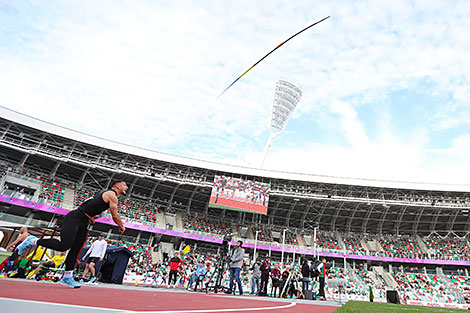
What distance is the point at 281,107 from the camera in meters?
43.1

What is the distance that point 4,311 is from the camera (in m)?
1.71

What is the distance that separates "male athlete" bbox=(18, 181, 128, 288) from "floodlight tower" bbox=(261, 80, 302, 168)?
126 feet

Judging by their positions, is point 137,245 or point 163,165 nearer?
point 137,245

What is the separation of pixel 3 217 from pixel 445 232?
46231 millimetres

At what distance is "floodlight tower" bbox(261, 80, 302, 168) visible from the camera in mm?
42500

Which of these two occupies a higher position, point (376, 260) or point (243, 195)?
point (243, 195)

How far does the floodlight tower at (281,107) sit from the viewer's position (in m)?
42.5

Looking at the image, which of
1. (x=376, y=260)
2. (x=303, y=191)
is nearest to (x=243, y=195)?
(x=303, y=191)

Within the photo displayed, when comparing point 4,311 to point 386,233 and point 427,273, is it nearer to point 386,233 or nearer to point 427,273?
point 427,273

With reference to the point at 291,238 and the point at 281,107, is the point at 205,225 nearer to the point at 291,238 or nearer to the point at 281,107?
the point at 291,238

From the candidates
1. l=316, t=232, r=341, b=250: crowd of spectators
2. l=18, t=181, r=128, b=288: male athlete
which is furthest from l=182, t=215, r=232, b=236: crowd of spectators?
l=18, t=181, r=128, b=288: male athlete

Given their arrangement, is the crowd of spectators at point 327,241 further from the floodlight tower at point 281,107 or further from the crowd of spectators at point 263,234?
the floodlight tower at point 281,107

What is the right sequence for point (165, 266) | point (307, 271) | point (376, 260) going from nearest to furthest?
point (307, 271) → point (165, 266) → point (376, 260)

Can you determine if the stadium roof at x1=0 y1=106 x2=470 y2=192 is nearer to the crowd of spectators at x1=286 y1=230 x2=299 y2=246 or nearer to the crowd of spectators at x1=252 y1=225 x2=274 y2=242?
the crowd of spectators at x1=252 y1=225 x2=274 y2=242
